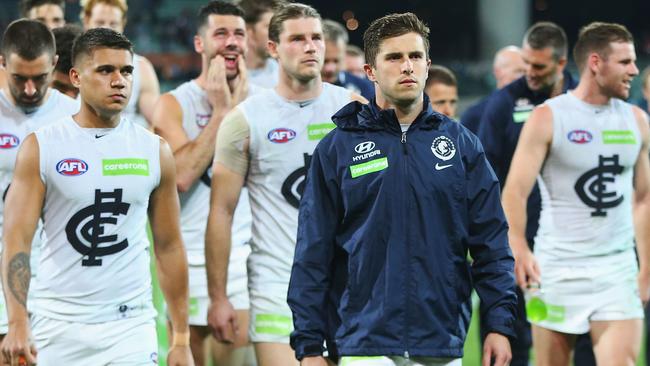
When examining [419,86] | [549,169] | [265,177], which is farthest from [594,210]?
[419,86]

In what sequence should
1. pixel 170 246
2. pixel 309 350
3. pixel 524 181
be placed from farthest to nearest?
pixel 524 181 → pixel 170 246 → pixel 309 350

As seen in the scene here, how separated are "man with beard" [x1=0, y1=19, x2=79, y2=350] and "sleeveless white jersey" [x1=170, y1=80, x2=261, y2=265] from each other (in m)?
0.82

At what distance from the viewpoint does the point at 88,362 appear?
5.38 meters

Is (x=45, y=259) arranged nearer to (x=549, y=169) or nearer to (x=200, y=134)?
(x=200, y=134)

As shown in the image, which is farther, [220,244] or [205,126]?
[205,126]

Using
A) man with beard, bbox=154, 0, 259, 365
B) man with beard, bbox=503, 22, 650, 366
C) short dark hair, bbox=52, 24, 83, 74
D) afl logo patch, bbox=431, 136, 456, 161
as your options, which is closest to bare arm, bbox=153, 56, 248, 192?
man with beard, bbox=154, 0, 259, 365

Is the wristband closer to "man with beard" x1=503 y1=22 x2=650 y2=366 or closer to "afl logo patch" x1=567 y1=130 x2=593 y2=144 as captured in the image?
"man with beard" x1=503 y1=22 x2=650 y2=366

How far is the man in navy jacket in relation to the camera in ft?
14.6

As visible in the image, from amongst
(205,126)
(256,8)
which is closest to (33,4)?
(256,8)

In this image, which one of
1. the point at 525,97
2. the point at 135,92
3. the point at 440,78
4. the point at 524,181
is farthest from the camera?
the point at 135,92

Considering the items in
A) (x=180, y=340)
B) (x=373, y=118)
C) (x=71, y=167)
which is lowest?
(x=180, y=340)

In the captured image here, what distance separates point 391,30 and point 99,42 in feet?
5.12

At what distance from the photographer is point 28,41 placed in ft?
19.9

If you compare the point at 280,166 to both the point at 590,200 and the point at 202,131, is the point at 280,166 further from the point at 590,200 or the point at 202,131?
the point at 590,200
